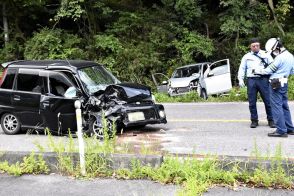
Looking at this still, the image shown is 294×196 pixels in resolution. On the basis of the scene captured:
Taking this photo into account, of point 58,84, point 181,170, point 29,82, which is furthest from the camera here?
point 29,82

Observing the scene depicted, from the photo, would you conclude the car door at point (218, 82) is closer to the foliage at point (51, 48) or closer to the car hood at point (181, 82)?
the car hood at point (181, 82)

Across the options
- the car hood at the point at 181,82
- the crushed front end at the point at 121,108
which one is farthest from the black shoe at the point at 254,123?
the car hood at the point at 181,82

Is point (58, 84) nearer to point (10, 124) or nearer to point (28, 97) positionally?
point (28, 97)

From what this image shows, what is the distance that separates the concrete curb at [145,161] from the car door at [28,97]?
3.32m

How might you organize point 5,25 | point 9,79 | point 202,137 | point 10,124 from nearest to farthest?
point 202,137 < point 9,79 < point 10,124 < point 5,25

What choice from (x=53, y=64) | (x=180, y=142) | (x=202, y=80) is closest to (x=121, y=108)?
(x=180, y=142)

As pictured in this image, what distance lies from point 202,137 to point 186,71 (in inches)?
436

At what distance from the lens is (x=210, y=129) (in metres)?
10.9

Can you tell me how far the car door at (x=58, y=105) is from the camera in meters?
10.1

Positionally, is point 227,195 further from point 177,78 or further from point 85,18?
point 85,18

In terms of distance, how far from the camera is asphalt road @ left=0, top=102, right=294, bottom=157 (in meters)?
8.71

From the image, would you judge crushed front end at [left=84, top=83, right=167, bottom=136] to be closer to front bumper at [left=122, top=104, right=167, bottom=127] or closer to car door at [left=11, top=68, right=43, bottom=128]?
front bumper at [left=122, top=104, right=167, bottom=127]

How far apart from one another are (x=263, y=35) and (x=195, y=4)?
3951 mm

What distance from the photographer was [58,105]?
10.2 metres
